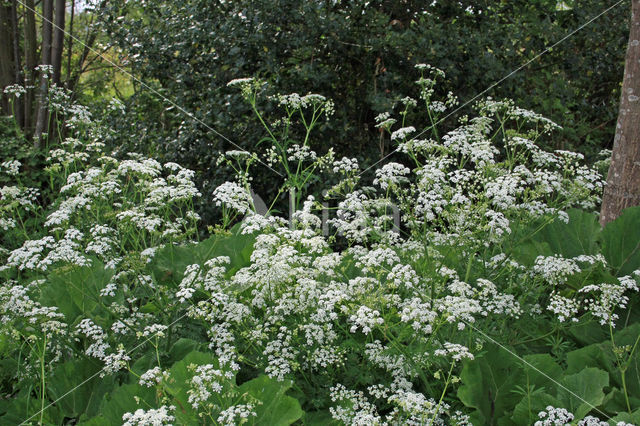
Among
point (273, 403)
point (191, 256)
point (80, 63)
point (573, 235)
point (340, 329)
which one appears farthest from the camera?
point (80, 63)

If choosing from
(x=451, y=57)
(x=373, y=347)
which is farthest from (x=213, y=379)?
(x=451, y=57)

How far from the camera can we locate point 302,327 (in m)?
2.30

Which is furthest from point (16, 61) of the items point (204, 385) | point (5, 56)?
point (204, 385)

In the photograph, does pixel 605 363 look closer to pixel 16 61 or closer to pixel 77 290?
pixel 77 290

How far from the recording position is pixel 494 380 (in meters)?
2.38

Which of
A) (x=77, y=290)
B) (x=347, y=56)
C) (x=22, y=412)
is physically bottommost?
(x=22, y=412)

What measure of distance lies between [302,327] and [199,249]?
1.02 m

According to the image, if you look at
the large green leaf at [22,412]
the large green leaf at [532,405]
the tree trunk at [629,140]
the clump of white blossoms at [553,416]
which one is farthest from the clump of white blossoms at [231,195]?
the tree trunk at [629,140]

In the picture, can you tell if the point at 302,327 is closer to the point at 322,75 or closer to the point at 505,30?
the point at 322,75

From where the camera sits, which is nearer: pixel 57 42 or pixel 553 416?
pixel 553 416

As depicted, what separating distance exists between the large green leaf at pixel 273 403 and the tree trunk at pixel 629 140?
2.63 m

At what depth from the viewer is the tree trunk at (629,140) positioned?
12.2 ft

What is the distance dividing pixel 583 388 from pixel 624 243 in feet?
3.84

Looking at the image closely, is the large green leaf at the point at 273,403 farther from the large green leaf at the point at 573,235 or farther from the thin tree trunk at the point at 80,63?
the thin tree trunk at the point at 80,63
